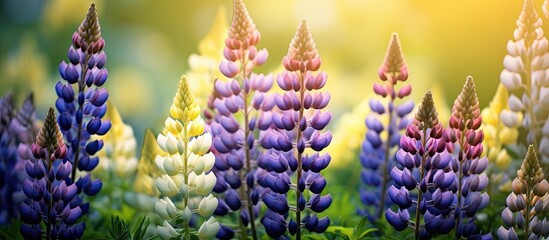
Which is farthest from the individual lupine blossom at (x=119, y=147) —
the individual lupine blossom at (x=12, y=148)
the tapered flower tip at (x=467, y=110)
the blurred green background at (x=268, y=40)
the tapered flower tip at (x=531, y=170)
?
the blurred green background at (x=268, y=40)

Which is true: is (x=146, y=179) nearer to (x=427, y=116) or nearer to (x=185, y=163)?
(x=185, y=163)

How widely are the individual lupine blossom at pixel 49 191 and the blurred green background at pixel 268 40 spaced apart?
1535 millimetres

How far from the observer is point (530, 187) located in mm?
1471

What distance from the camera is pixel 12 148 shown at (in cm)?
196

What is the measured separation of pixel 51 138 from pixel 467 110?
2.69 ft

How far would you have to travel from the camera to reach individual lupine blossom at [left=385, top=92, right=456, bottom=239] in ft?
4.81

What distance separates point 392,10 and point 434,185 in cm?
282

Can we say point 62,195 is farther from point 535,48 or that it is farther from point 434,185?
point 535,48

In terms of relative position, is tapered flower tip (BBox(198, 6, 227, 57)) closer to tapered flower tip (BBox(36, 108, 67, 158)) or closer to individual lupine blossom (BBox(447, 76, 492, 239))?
tapered flower tip (BBox(36, 108, 67, 158))

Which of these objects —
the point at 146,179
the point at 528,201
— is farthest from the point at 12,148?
the point at 528,201

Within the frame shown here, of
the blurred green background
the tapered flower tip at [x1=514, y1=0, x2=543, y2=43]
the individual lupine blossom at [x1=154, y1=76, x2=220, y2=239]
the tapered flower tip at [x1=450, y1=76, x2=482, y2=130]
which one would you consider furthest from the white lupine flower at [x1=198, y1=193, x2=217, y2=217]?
the blurred green background

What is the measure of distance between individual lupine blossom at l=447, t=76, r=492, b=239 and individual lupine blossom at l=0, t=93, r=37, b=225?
1033 millimetres

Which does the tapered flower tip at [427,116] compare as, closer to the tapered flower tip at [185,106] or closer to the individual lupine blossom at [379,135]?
the individual lupine blossom at [379,135]

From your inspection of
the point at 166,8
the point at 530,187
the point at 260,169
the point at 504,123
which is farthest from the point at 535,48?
the point at 166,8
